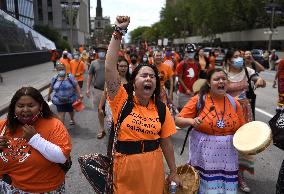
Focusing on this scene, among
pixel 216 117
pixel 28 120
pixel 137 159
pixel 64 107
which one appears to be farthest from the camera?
pixel 64 107

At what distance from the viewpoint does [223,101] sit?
150 inches

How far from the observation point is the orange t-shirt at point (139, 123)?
110 inches

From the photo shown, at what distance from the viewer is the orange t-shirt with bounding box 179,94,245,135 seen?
368 centimetres

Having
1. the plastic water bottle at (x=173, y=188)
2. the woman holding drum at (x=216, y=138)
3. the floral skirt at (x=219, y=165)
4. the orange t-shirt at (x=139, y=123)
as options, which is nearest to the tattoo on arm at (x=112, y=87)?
the orange t-shirt at (x=139, y=123)

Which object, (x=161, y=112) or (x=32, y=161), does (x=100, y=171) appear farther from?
(x=161, y=112)

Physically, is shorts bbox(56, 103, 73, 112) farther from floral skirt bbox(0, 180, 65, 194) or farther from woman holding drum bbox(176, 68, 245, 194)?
floral skirt bbox(0, 180, 65, 194)

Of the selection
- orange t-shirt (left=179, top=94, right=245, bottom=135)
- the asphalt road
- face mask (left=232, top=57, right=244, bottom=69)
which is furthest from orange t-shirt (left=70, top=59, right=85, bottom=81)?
orange t-shirt (left=179, top=94, right=245, bottom=135)

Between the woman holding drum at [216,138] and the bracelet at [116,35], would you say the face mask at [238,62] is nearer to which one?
the woman holding drum at [216,138]

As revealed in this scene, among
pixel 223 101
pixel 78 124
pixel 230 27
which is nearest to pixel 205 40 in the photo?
pixel 230 27

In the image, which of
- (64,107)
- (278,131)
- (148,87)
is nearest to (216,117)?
(278,131)

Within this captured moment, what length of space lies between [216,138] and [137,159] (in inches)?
46.0

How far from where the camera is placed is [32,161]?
2.85 metres

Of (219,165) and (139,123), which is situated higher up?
(139,123)

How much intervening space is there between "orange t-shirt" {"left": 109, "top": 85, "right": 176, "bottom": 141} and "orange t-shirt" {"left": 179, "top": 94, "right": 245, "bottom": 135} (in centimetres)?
77
